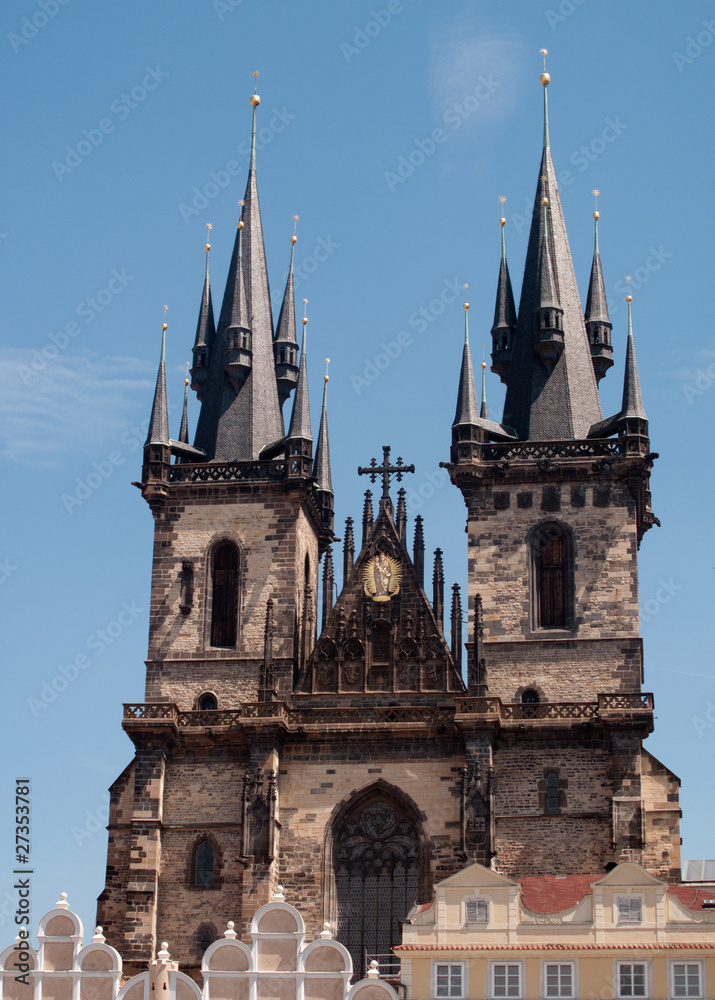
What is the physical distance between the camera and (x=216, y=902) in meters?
50.0

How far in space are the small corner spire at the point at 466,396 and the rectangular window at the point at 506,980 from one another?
19241mm

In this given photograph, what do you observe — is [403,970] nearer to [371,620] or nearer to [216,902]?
[216,902]

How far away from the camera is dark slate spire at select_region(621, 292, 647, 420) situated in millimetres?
53875

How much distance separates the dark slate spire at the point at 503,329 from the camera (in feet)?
189

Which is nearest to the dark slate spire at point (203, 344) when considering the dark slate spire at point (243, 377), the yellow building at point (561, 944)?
the dark slate spire at point (243, 377)

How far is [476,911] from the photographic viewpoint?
1545 inches

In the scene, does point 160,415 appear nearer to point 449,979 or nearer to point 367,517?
point 367,517

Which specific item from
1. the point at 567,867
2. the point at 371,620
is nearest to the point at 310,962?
the point at 567,867

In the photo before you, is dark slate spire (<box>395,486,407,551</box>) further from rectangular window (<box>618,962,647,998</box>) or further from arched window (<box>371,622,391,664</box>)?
rectangular window (<box>618,962,647,998</box>)

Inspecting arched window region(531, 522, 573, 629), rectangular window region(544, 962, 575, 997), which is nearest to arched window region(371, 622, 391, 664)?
arched window region(531, 522, 573, 629)

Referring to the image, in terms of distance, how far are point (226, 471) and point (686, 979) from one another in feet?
72.3

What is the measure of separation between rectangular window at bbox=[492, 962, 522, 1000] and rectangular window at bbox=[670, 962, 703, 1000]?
8.94 ft

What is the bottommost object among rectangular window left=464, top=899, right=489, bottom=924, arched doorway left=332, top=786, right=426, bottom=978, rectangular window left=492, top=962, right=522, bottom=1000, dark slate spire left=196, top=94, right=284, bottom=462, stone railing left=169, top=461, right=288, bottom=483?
rectangular window left=492, top=962, right=522, bottom=1000

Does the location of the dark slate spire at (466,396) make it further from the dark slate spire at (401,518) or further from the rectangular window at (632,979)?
the rectangular window at (632,979)
